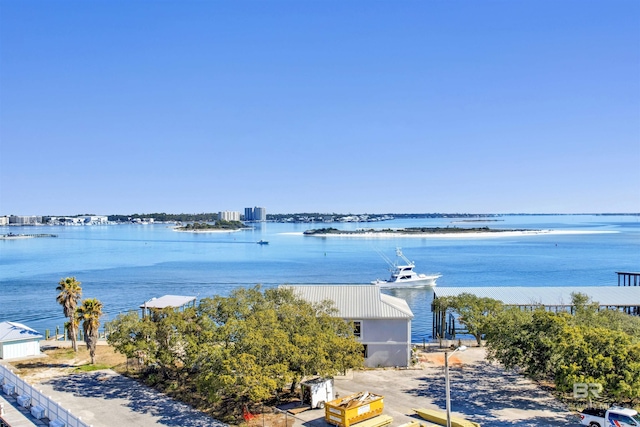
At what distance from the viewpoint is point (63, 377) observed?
1097 inches

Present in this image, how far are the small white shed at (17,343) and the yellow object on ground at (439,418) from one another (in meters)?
25.6

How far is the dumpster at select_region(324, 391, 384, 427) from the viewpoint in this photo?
2006 cm

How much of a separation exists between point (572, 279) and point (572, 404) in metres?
63.7

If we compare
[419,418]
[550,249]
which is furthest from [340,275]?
[550,249]

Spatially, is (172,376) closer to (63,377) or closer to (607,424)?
(63,377)

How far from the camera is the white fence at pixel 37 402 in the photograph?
738 inches

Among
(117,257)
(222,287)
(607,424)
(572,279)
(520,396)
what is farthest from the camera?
(117,257)

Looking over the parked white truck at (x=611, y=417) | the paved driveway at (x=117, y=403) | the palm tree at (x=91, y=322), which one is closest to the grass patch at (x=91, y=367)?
the palm tree at (x=91, y=322)

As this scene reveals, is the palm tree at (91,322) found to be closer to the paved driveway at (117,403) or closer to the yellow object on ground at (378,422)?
the paved driveway at (117,403)

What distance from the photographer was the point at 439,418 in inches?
807

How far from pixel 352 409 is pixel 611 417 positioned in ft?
32.1

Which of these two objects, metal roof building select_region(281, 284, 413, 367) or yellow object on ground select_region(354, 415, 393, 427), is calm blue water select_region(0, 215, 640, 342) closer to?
metal roof building select_region(281, 284, 413, 367)

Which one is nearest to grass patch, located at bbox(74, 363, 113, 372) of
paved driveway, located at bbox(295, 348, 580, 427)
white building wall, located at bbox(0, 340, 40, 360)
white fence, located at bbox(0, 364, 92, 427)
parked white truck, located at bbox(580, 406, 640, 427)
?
white fence, located at bbox(0, 364, 92, 427)

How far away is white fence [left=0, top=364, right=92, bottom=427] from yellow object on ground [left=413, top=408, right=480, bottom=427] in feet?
43.6
